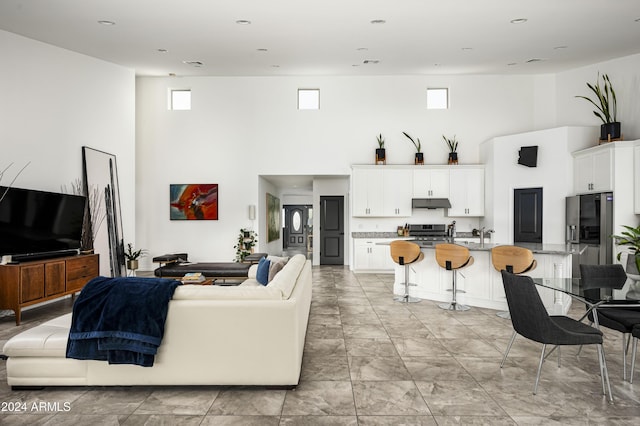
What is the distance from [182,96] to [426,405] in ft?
28.6

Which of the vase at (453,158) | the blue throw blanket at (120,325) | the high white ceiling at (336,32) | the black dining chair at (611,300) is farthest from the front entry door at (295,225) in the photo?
the blue throw blanket at (120,325)

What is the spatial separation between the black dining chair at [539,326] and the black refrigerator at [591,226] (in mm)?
3975

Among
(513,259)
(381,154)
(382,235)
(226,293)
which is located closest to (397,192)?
(381,154)

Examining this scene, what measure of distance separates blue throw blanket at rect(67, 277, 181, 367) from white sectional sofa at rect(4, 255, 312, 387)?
97 mm

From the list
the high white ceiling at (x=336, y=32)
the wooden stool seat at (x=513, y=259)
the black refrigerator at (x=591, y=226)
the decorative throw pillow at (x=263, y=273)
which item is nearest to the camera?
the decorative throw pillow at (x=263, y=273)

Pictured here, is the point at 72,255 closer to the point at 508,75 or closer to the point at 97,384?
the point at 97,384

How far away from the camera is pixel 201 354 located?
274 cm

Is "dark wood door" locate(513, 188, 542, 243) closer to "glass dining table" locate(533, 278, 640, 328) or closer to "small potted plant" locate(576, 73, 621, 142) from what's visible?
"small potted plant" locate(576, 73, 621, 142)

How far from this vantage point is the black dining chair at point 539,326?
264 centimetres

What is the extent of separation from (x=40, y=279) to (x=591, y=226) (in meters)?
8.67

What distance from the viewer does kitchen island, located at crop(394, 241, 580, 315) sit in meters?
4.91

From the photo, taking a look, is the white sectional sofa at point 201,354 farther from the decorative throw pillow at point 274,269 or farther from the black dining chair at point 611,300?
the black dining chair at point 611,300

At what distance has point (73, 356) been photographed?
2.68 meters

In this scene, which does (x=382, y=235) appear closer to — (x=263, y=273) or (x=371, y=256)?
(x=371, y=256)
